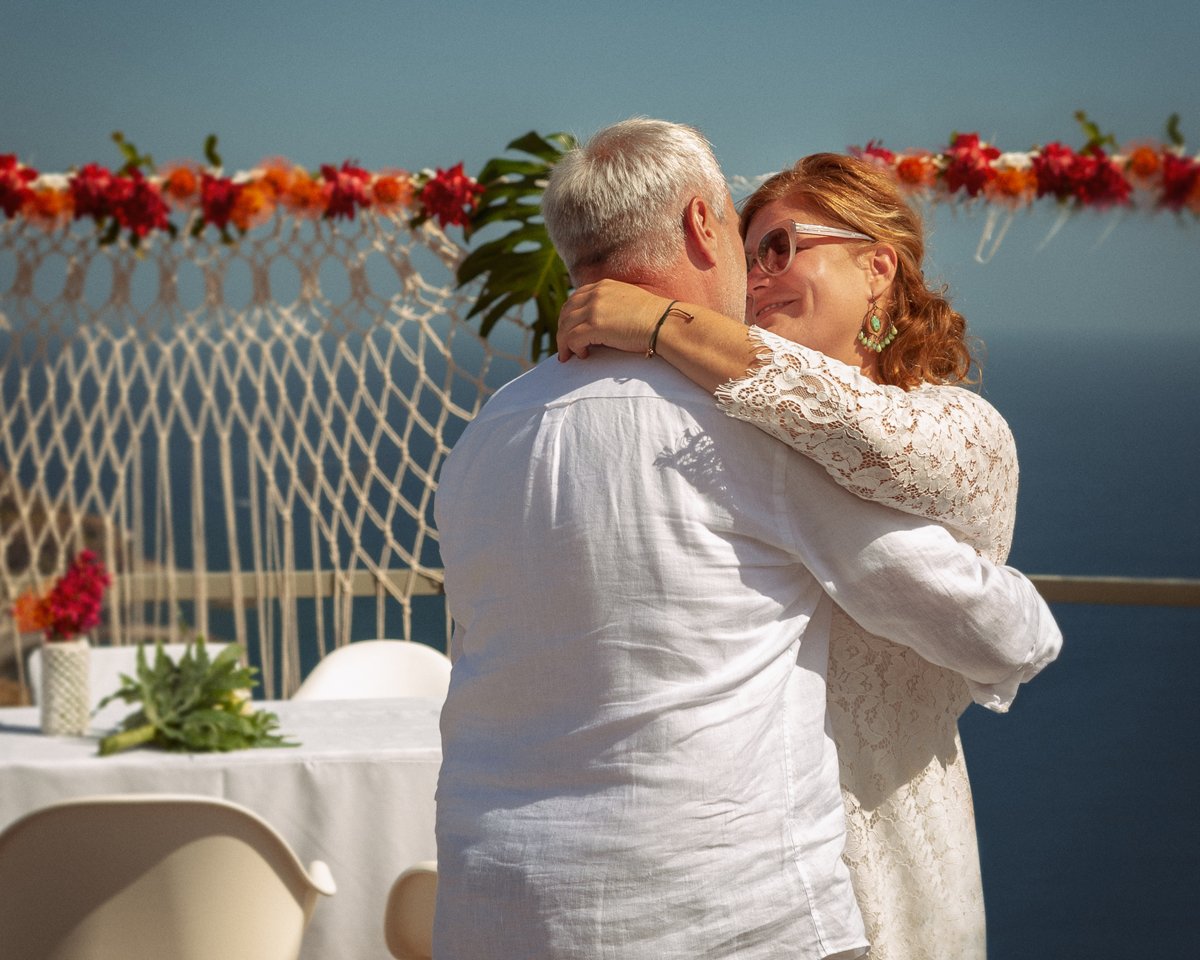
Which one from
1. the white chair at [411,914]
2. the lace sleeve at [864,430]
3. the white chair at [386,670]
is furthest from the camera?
the white chair at [386,670]

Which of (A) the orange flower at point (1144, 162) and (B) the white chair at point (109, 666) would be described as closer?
(B) the white chair at point (109, 666)

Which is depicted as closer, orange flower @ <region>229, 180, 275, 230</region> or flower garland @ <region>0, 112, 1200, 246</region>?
flower garland @ <region>0, 112, 1200, 246</region>

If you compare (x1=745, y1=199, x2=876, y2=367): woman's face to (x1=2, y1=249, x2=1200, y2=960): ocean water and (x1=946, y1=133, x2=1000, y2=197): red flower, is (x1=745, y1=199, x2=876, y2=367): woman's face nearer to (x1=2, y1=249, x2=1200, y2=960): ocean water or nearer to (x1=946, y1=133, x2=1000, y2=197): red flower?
(x1=2, y1=249, x2=1200, y2=960): ocean water

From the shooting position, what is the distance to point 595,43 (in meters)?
33.7

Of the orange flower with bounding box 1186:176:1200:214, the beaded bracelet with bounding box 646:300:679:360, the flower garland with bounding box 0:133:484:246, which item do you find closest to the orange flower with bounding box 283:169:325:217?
the flower garland with bounding box 0:133:484:246

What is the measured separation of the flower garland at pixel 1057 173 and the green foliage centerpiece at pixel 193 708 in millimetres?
2470

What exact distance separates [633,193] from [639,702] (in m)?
0.45

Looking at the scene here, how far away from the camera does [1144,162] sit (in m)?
3.91

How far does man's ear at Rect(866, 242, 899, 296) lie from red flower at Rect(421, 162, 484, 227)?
8.77ft

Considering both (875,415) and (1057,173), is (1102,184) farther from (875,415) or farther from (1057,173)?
(875,415)

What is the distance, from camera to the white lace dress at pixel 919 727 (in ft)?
3.92

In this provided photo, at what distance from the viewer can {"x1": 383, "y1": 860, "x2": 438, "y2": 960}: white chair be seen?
219cm

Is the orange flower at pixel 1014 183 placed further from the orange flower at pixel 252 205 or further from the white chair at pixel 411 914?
the white chair at pixel 411 914

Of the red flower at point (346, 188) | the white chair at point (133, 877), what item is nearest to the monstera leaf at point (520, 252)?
the red flower at point (346, 188)
